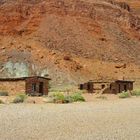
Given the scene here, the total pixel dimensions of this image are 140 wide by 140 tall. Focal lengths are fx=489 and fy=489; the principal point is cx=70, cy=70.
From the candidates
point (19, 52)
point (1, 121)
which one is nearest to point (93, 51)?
point (19, 52)

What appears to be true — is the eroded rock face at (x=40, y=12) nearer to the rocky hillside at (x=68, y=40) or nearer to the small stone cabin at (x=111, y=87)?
the rocky hillside at (x=68, y=40)

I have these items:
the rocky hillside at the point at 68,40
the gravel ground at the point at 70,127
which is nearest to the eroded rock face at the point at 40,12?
the rocky hillside at the point at 68,40

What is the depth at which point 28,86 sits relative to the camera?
48.1 metres

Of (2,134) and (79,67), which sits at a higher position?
(79,67)

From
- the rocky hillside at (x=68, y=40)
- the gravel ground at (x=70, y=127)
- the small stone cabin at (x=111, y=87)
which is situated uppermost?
the rocky hillside at (x=68, y=40)

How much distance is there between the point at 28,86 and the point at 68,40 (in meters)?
30.3

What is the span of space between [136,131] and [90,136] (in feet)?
5.14

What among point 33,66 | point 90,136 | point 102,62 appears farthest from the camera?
point 102,62

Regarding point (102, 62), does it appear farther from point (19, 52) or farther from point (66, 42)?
point (19, 52)

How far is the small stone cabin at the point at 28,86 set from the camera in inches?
1892

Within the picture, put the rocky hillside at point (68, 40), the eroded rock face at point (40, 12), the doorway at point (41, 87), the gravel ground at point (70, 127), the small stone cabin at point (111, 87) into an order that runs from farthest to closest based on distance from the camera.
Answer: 1. the eroded rock face at point (40, 12)
2. the rocky hillside at point (68, 40)
3. the small stone cabin at point (111, 87)
4. the doorway at point (41, 87)
5. the gravel ground at point (70, 127)

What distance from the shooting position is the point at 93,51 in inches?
3049

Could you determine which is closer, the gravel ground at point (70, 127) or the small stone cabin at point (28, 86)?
the gravel ground at point (70, 127)

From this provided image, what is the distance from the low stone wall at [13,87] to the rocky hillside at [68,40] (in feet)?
50.0
